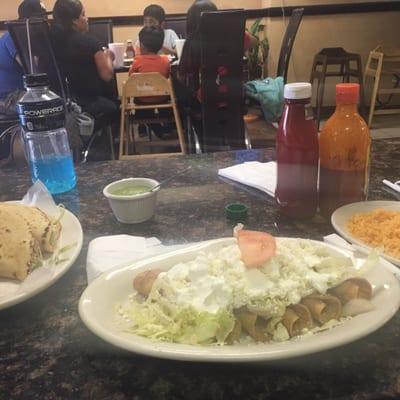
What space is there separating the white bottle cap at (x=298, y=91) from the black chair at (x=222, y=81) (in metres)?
1.89

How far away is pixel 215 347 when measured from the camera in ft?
1.86

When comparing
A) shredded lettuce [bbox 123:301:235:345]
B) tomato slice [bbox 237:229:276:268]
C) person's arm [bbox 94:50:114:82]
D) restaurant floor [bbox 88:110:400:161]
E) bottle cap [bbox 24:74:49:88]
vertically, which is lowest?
restaurant floor [bbox 88:110:400:161]

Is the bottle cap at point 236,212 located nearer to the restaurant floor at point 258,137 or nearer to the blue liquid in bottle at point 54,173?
the blue liquid in bottle at point 54,173

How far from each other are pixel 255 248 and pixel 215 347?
152 millimetres

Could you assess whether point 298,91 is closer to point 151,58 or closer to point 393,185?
point 393,185

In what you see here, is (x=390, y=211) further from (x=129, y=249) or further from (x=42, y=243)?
(x=42, y=243)

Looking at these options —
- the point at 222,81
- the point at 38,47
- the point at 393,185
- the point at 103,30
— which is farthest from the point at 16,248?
the point at 103,30

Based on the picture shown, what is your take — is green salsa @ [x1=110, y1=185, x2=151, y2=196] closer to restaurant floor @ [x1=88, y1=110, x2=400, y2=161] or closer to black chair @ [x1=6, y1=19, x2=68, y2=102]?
restaurant floor @ [x1=88, y1=110, x2=400, y2=161]

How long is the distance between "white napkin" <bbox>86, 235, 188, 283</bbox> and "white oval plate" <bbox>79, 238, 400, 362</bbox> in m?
0.07

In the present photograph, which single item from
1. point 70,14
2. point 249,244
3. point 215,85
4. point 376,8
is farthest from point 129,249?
point 376,8

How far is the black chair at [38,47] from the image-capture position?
281cm

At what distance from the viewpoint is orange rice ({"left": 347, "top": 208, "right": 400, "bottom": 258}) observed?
811 millimetres

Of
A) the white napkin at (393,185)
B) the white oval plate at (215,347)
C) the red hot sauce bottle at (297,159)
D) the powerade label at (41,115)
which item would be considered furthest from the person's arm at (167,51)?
the white oval plate at (215,347)

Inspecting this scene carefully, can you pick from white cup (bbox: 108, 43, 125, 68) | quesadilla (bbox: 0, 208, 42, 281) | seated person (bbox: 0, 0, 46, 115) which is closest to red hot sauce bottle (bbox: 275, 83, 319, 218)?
quesadilla (bbox: 0, 208, 42, 281)
